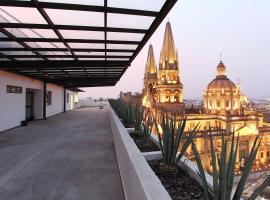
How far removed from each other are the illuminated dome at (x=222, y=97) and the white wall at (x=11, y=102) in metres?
47.5

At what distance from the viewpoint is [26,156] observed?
477 cm

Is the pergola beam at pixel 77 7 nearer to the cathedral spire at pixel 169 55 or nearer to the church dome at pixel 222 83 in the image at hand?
the cathedral spire at pixel 169 55

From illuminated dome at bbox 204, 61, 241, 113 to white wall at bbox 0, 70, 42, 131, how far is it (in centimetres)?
4748

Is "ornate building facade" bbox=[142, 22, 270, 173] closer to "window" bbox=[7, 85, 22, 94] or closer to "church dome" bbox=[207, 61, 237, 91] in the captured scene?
"church dome" bbox=[207, 61, 237, 91]

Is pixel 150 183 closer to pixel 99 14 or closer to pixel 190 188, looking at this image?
pixel 190 188

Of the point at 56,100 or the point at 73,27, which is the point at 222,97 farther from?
the point at 73,27

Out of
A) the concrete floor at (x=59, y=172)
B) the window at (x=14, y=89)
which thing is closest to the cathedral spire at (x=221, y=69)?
the window at (x=14, y=89)

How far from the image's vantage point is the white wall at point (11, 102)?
848cm

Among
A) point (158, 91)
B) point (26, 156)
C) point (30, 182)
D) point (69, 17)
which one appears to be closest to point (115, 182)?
point (30, 182)

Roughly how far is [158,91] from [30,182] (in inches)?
1866

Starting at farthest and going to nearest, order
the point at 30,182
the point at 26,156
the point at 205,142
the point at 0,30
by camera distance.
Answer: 1. the point at 205,142
2. the point at 26,156
3. the point at 0,30
4. the point at 30,182

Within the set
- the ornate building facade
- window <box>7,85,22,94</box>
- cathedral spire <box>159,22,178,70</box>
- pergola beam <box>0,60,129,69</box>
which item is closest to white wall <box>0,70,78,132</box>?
window <box>7,85,22,94</box>

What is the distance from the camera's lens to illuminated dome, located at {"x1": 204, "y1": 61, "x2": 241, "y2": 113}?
4941cm

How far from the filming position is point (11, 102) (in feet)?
30.5
